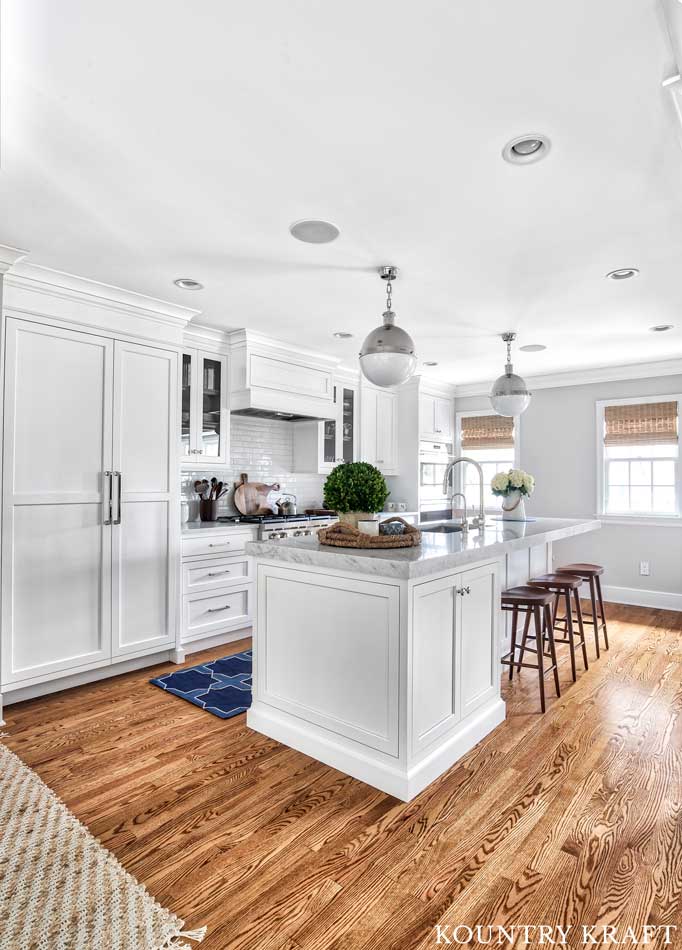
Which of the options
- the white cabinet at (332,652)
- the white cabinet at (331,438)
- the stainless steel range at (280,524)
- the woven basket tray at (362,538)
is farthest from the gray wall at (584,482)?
the white cabinet at (332,652)

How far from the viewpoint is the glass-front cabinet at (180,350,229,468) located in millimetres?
4234

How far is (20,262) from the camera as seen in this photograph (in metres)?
3.00

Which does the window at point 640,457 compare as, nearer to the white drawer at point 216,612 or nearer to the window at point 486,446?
the window at point 486,446

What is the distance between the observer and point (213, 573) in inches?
160

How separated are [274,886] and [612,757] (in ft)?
5.66

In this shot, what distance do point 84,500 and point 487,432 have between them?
4982 mm

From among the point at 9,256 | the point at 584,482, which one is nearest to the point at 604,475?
the point at 584,482

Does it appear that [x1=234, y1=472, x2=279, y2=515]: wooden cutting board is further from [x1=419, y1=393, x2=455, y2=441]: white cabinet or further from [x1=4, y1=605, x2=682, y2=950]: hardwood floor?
A: [x1=419, y1=393, x2=455, y2=441]: white cabinet

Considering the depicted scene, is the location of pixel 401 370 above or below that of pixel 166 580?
above

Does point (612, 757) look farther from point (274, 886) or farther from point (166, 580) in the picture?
point (166, 580)

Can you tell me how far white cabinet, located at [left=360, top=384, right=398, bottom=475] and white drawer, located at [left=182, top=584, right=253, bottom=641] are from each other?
216cm

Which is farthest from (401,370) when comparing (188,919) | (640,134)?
(188,919)

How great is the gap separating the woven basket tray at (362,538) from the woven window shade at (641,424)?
427cm

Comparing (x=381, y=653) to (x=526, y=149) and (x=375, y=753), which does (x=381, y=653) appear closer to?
(x=375, y=753)
